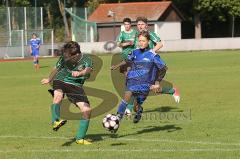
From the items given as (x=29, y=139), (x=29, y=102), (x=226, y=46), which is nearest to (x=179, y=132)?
(x=29, y=139)

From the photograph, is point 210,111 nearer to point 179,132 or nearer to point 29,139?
point 179,132

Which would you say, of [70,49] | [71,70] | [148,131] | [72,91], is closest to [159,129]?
[148,131]

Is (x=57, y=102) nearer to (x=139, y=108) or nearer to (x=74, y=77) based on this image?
(x=74, y=77)

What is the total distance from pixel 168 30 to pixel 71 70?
2444 inches

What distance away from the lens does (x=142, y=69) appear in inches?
431

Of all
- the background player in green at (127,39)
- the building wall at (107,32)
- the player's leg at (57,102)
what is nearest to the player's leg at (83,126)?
the player's leg at (57,102)

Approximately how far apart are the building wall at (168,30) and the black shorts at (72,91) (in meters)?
59.3

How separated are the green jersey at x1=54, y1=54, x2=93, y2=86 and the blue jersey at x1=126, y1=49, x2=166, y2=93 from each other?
38.3 inches

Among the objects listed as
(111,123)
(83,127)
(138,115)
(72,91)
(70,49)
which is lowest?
(138,115)

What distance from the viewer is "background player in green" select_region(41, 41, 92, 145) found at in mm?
10047

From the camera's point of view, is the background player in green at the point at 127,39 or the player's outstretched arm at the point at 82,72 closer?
the player's outstretched arm at the point at 82,72

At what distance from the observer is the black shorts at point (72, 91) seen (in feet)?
33.5

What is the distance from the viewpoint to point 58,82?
412 inches

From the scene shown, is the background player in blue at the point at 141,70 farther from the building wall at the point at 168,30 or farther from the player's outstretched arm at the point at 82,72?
the building wall at the point at 168,30
